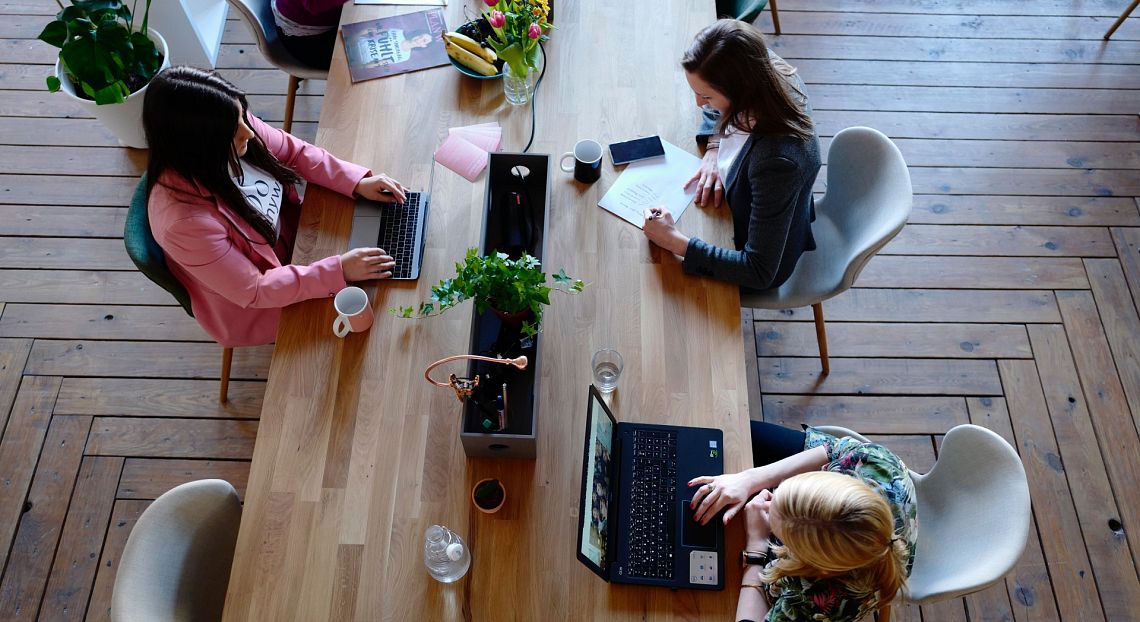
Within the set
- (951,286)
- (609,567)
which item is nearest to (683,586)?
(609,567)

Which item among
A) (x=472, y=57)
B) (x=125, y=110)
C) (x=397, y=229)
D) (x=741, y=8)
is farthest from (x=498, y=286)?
(x=125, y=110)

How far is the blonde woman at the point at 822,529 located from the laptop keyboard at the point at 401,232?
94 centimetres

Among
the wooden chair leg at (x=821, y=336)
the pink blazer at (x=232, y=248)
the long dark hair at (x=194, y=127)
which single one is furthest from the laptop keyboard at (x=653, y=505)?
the long dark hair at (x=194, y=127)

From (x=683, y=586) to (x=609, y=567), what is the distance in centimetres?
16

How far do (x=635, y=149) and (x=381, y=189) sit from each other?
2.44ft

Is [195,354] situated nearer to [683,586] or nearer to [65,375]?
[65,375]

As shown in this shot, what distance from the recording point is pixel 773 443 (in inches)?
81.2

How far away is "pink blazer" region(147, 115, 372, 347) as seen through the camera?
189cm

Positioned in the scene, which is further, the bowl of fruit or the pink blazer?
the bowl of fruit

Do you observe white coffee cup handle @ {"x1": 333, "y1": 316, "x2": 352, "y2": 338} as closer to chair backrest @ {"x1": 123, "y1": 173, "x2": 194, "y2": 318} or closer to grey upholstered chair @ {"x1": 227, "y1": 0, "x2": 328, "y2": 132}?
chair backrest @ {"x1": 123, "y1": 173, "x2": 194, "y2": 318}

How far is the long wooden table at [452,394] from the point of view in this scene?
1604mm

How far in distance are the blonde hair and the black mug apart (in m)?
1.03

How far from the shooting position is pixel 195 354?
2.83m

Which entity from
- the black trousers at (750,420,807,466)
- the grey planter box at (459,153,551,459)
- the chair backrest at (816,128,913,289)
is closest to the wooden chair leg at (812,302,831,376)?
the chair backrest at (816,128,913,289)
